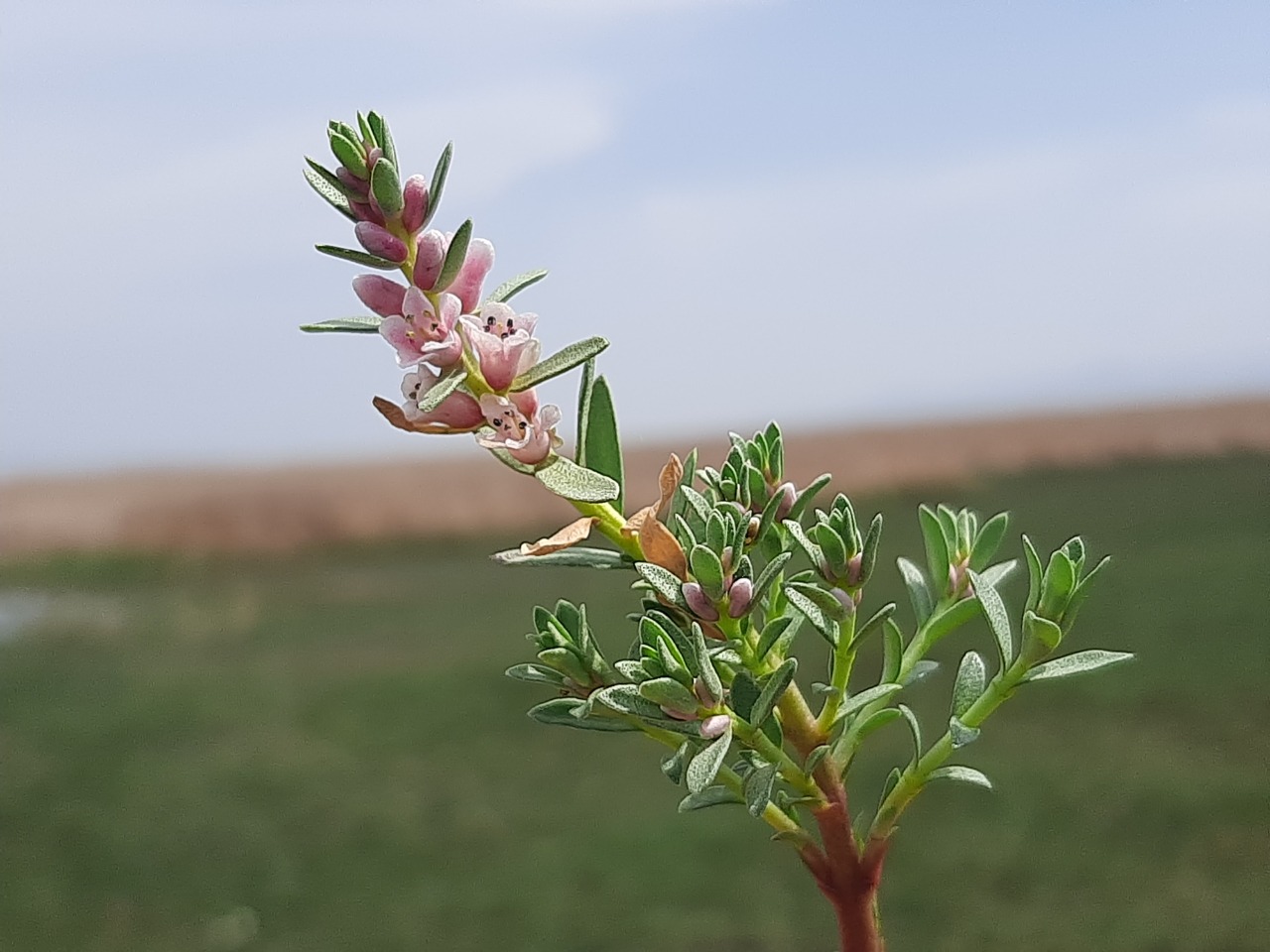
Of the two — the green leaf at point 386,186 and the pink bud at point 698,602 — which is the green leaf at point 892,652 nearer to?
the pink bud at point 698,602

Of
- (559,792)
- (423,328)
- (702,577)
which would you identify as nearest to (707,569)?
(702,577)

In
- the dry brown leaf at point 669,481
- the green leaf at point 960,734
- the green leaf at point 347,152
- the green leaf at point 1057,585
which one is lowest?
the green leaf at point 960,734

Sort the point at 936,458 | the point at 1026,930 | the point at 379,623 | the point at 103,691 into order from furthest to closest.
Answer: the point at 936,458 < the point at 379,623 < the point at 103,691 < the point at 1026,930

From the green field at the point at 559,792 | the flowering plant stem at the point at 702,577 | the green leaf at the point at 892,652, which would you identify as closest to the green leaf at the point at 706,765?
the flowering plant stem at the point at 702,577

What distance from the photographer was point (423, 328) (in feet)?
1.03

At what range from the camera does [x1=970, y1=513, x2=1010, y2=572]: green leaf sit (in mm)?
422

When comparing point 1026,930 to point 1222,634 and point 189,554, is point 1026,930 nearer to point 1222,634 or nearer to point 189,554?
point 1222,634

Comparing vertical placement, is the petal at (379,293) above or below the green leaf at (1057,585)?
above

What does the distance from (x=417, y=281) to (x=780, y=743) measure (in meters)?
0.18

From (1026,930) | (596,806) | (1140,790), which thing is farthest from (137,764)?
(1140,790)

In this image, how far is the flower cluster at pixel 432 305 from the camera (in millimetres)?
310

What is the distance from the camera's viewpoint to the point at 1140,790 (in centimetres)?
194

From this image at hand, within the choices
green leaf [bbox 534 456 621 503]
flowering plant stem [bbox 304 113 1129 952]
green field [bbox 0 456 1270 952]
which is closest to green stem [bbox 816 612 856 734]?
flowering plant stem [bbox 304 113 1129 952]

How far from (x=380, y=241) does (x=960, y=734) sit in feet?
0.77
